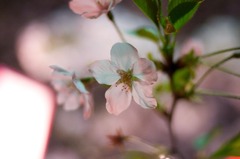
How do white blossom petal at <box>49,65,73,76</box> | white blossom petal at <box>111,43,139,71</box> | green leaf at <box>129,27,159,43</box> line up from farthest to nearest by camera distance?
green leaf at <box>129,27,159,43</box>, white blossom petal at <box>49,65,73,76</box>, white blossom petal at <box>111,43,139,71</box>

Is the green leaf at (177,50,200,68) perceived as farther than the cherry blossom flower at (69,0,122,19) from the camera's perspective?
Yes

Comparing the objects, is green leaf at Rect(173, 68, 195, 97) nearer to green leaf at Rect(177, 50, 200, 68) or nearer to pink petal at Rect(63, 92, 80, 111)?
green leaf at Rect(177, 50, 200, 68)

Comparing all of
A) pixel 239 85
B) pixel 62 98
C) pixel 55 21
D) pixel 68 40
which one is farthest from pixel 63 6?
pixel 62 98

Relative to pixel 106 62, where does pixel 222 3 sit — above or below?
above

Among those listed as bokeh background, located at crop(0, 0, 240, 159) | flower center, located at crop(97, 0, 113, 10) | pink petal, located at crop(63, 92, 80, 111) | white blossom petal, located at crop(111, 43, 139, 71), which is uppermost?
bokeh background, located at crop(0, 0, 240, 159)

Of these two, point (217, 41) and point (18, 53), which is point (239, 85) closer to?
point (217, 41)

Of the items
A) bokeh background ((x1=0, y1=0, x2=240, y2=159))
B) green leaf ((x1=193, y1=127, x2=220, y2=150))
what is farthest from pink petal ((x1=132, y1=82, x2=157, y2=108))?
bokeh background ((x1=0, y1=0, x2=240, y2=159))

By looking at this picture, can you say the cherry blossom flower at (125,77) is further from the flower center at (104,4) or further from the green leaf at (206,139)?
the green leaf at (206,139)

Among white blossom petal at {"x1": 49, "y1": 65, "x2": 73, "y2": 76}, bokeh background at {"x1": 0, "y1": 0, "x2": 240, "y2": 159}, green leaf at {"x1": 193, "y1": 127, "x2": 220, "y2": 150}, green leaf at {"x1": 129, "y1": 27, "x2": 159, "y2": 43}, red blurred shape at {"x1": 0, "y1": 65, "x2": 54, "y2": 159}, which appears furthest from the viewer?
bokeh background at {"x1": 0, "y1": 0, "x2": 240, "y2": 159}
